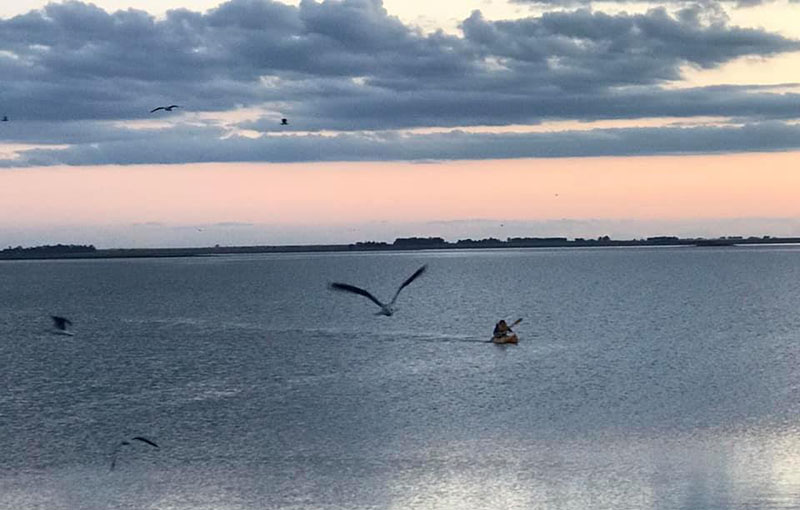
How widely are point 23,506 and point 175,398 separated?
20.0 metres

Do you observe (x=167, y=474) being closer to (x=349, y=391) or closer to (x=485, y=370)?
(x=349, y=391)

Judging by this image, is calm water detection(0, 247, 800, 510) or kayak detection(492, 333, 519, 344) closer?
calm water detection(0, 247, 800, 510)

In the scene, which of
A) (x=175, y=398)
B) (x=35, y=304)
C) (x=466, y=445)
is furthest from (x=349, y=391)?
(x=35, y=304)

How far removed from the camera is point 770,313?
10344cm

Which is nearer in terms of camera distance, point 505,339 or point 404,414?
point 404,414

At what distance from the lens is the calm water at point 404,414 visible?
102ft

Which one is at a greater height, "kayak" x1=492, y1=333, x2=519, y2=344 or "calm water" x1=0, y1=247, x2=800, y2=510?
"kayak" x1=492, y1=333, x2=519, y2=344

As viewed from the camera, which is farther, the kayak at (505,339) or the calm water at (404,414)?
the kayak at (505,339)

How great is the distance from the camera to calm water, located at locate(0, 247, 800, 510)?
102ft

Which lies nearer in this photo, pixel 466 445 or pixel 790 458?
pixel 790 458

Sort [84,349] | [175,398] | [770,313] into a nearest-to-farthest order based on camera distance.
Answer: [175,398] < [84,349] < [770,313]

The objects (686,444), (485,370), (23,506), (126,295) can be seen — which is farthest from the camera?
(126,295)

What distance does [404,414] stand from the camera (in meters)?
44.5

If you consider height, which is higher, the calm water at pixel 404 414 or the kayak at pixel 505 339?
the kayak at pixel 505 339
